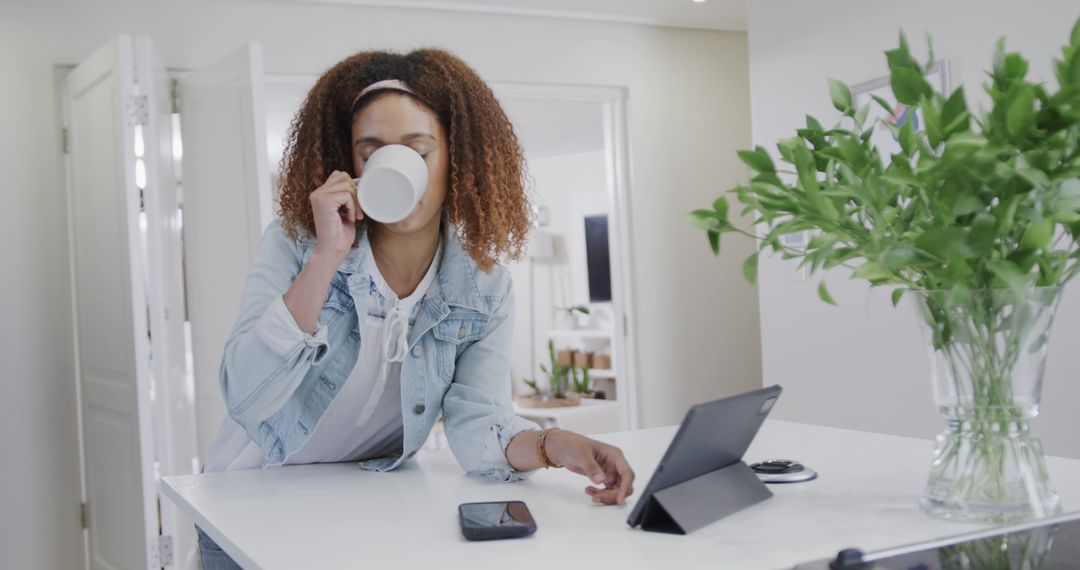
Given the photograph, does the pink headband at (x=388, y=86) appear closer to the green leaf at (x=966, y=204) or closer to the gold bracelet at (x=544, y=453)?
the gold bracelet at (x=544, y=453)

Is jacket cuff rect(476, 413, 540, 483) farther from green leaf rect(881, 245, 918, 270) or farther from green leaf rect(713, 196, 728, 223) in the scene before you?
green leaf rect(881, 245, 918, 270)

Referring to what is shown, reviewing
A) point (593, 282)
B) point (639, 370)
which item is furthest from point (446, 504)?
point (593, 282)

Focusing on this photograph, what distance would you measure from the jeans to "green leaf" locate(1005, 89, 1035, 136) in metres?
1.14

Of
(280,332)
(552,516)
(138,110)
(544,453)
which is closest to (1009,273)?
(552,516)

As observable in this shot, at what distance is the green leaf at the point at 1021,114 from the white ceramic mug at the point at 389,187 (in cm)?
73

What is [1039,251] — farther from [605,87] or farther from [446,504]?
[605,87]

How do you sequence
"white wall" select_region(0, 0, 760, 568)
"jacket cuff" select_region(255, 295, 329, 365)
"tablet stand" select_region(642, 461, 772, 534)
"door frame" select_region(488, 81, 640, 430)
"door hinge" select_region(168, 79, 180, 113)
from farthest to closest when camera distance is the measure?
"door frame" select_region(488, 81, 640, 430), "door hinge" select_region(168, 79, 180, 113), "white wall" select_region(0, 0, 760, 568), "jacket cuff" select_region(255, 295, 329, 365), "tablet stand" select_region(642, 461, 772, 534)

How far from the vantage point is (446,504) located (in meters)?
1.20

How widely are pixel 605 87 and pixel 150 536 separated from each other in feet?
8.84

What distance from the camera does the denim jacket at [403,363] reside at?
1.34 m

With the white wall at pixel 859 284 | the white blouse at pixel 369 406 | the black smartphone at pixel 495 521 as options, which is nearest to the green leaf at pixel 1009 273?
the black smartphone at pixel 495 521

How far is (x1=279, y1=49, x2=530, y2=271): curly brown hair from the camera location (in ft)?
4.94

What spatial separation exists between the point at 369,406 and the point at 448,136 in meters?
→ 0.43

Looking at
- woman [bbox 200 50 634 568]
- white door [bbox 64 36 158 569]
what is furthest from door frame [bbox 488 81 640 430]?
woman [bbox 200 50 634 568]
